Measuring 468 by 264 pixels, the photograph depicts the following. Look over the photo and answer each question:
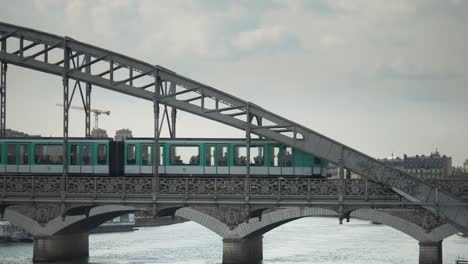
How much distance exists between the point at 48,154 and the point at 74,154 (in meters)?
1.65

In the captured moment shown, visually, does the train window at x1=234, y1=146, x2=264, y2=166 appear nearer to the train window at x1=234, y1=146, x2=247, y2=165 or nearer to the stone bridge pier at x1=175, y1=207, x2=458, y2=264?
the train window at x1=234, y1=146, x2=247, y2=165

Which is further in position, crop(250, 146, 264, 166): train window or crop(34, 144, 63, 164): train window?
crop(34, 144, 63, 164): train window

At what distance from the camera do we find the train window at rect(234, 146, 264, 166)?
189 feet

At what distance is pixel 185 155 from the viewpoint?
58.4 meters

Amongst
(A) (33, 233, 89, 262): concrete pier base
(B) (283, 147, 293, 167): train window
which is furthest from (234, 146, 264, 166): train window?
(A) (33, 233, 89, 262): concrete pier base

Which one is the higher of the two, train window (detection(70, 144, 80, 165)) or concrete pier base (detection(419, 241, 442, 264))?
train window (detection(70, 144, 80, 165))

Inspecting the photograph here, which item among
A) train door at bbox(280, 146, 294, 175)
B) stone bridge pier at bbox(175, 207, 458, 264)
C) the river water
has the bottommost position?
the river water

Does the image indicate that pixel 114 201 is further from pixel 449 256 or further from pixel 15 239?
pixel 15 239

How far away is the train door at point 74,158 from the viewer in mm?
59406

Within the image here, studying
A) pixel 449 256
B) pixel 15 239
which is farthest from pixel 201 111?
pixel 15 239

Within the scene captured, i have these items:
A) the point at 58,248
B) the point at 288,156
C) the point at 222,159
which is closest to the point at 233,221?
the point at 222,159

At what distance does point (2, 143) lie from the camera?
6047 centimetres

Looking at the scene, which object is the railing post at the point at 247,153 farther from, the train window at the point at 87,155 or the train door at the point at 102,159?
the train window at the point at 87,155

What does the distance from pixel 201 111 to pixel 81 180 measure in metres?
8.13
